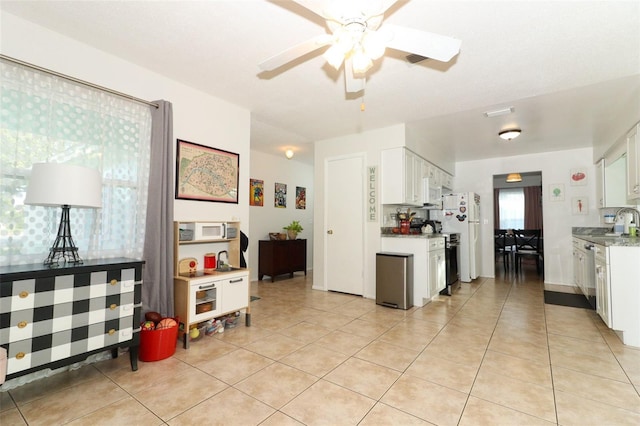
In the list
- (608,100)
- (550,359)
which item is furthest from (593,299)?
(608,100)

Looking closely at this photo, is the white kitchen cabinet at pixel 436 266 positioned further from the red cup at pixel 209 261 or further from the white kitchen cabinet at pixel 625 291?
the red cup at pixel 209 261

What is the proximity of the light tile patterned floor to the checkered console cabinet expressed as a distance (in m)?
0.28

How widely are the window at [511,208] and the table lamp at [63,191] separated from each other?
11177 mm

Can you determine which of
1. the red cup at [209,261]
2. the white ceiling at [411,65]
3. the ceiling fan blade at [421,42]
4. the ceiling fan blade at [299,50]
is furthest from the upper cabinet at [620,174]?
the red cup at [209,261]

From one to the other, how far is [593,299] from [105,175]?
5564mm

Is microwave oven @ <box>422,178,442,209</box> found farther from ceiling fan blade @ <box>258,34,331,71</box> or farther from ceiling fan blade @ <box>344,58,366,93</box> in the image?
ceiling fan blade @ <box>258,34,331,71</box>

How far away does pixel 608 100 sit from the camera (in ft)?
10.9

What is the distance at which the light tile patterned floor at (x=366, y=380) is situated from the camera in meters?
1.70

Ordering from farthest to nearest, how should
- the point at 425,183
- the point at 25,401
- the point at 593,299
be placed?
1. the point at 425,183
2. the point at 593,299
3. the point at 25,401

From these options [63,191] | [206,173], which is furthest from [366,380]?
[206,173]

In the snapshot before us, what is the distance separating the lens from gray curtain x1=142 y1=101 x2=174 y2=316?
2.56m

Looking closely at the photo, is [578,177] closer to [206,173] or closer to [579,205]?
[579,205]

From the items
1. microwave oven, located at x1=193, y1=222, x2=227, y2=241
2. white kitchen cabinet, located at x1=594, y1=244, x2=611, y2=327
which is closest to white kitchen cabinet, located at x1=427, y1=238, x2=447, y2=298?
white kitchen cabinet, located at x1=594, y1=244, x2=611, y2=327

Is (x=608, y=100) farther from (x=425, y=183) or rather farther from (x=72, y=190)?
(x=72, y=190)
